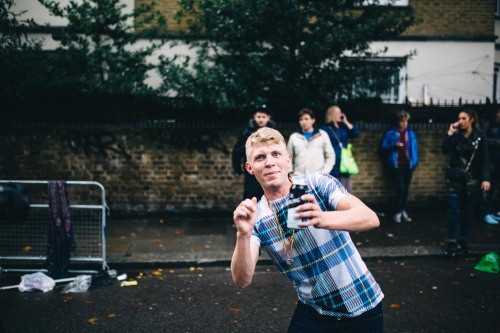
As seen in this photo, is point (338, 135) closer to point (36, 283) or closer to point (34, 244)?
point (34, 244)

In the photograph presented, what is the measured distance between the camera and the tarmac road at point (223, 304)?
484 cm

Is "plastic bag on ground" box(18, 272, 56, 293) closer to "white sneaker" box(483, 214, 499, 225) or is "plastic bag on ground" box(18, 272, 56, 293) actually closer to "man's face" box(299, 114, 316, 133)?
"man's face" box(299, 114, 316, 133)

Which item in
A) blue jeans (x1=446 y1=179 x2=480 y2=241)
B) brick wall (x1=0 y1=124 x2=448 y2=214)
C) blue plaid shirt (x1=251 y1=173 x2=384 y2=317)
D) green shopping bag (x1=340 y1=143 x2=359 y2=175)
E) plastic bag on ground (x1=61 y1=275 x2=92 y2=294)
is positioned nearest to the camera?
blue plaid shirt (x1=251 y1=173 x2=384 y2=317)

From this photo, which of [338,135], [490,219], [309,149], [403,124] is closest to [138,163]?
[309,149]

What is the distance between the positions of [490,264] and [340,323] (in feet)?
15.9

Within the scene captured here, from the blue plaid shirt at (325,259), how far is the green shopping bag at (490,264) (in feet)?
15.3

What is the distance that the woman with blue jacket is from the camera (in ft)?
30.5

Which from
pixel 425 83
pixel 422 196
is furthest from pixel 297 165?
pixel 425 83

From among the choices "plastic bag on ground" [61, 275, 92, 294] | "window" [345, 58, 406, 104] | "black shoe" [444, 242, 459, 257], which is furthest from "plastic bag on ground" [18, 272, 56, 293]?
"window" [345, 58, 406, 104]

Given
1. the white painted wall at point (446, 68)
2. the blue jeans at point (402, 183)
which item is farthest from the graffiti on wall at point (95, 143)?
the white painted wall at point (446, 68)

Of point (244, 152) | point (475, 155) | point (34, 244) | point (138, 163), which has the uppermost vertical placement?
point (244, 152)

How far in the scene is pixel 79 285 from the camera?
19.5 ft

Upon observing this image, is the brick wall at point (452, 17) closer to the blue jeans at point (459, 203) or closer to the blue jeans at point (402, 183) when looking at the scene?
the blue jeans at point (402, 183)

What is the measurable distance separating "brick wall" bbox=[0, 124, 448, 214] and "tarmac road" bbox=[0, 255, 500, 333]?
3.40 meters
